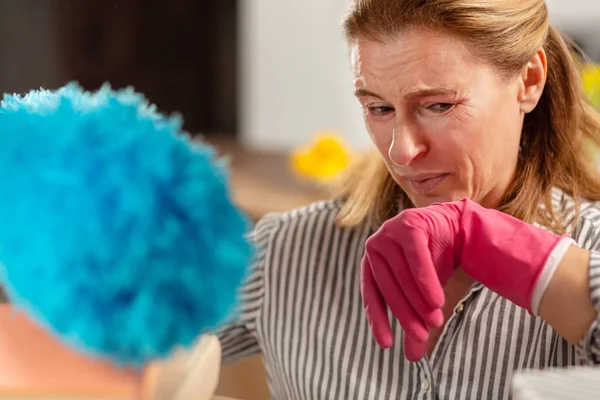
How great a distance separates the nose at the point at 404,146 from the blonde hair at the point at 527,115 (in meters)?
0.11

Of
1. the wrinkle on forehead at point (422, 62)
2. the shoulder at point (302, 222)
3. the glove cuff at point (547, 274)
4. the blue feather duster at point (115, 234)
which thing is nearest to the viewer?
the blue feather duster at point (115, 234)

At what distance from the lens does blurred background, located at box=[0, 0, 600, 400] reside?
322 cm

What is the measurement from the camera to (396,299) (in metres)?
0.70

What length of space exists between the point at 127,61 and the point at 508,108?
2.86 metres

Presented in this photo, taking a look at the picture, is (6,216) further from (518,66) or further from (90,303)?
(518,66)

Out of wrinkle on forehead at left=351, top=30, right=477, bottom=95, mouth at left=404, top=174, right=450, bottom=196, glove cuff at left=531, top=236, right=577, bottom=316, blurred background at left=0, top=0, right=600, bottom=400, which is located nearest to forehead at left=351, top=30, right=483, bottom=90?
wrinkle on forehead at left=351, top=30, right=477, bottom=95

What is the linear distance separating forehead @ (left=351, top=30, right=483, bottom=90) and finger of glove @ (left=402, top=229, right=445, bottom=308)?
0.19m

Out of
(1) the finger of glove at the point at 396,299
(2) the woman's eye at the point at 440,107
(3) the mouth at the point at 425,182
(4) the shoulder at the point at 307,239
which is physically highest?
(2) the woman's eye at the point at 440,107

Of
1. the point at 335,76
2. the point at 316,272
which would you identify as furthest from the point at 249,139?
the point at 316,272

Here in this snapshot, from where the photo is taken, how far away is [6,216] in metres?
0.44

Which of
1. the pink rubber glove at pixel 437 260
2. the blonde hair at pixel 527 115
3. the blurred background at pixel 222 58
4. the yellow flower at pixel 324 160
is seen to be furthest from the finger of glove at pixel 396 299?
the blurred background at pixel 222 58

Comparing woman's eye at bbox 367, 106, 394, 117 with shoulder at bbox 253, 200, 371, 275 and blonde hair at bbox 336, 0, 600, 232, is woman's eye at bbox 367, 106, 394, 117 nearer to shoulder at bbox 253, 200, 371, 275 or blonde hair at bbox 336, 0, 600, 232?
blonde hair at bbox 336, 0, 600, 232

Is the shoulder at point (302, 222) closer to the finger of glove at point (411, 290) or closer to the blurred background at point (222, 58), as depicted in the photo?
the finger of glove at point (411, 290)

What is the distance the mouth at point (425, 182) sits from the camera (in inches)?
33.4
